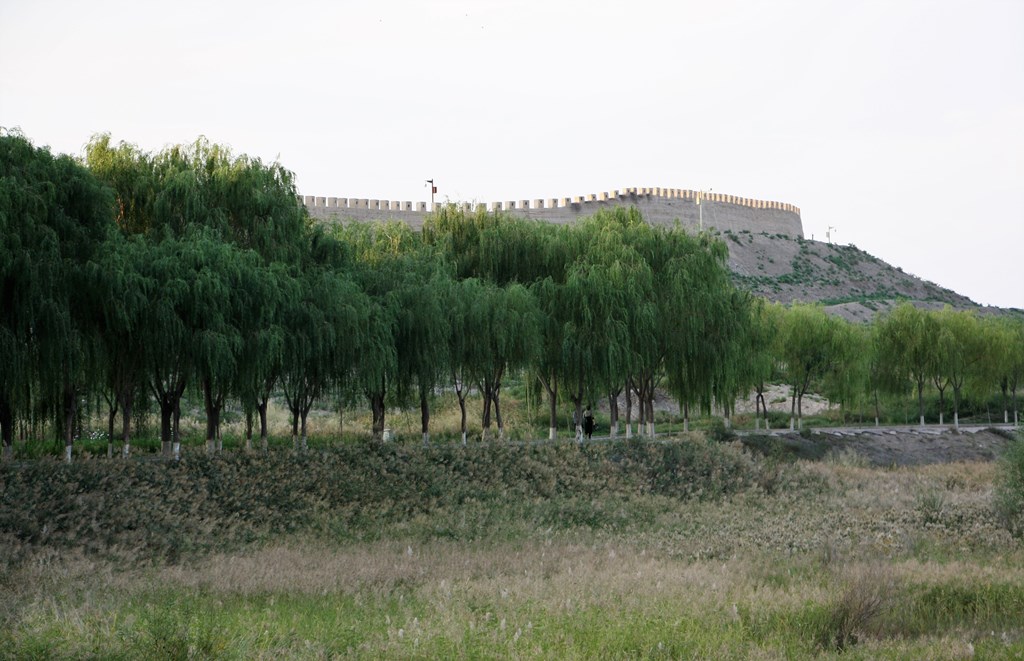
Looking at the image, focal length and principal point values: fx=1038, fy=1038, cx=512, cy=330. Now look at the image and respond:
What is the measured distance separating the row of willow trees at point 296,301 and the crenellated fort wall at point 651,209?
2492 cm

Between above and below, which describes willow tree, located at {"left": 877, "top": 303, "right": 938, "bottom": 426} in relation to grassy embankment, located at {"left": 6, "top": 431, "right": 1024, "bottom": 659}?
above

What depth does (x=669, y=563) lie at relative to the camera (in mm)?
17328

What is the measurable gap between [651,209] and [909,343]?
5010cm

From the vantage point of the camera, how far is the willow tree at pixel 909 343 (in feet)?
173

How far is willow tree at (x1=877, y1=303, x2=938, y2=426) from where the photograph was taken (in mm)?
52719

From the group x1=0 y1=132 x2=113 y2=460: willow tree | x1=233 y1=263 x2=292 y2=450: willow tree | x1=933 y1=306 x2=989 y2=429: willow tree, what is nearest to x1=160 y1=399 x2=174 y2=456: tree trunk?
x1=233 y1=263 x2=292 y2=450: willow tree

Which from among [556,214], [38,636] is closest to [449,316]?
[38,636]

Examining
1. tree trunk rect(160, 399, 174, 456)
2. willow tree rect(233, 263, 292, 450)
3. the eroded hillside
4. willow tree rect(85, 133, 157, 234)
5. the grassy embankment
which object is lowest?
the grassy embankment

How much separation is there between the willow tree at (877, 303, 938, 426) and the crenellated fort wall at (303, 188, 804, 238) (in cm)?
1535

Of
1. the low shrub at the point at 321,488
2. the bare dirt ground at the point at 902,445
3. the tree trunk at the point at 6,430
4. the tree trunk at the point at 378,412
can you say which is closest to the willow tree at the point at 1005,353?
the bare dirt ground at the point at 902,445

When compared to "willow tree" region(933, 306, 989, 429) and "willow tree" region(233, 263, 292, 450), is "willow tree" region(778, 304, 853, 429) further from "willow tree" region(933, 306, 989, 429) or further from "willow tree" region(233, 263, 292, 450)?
"willow tree" region(233, 263, 292, 450)

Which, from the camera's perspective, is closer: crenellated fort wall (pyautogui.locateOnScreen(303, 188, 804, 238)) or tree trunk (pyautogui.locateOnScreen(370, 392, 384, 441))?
tree trunk (pyautogui.locateOnScreen(370, 392, 384, 441))

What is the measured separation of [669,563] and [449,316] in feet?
47.9

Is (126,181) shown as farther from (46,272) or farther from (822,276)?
(822,276)
